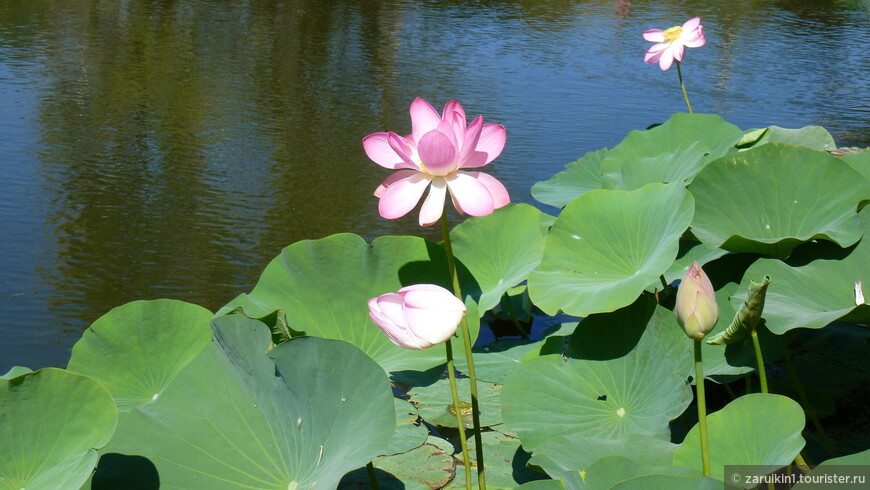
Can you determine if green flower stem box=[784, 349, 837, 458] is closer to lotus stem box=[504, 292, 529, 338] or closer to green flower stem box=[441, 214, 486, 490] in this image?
green flower stem box=[441, 214, 486, 490]

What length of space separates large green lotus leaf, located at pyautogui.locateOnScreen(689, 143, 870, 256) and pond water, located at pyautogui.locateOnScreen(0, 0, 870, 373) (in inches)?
52.6

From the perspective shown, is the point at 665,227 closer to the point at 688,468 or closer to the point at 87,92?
the point at 688,468

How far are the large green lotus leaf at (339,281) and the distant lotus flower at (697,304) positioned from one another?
0.51 meters

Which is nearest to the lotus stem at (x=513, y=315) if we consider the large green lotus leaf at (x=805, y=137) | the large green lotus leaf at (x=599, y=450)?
the large green lotus leaf at (x=805, y=137)

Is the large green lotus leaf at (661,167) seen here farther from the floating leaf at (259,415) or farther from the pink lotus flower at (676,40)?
the floating leaf at (259,415)

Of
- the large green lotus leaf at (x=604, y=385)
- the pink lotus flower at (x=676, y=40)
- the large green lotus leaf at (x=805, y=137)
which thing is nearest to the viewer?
the large green lotus leaf at (x=604, y=385)

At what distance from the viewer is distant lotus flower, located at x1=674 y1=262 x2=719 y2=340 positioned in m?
0.76

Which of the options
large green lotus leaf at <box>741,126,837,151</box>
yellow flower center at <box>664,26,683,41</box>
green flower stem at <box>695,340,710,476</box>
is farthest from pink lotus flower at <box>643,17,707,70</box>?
green flower stem at <box>695,340,710,476</box>

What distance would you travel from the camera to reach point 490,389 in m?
1.63

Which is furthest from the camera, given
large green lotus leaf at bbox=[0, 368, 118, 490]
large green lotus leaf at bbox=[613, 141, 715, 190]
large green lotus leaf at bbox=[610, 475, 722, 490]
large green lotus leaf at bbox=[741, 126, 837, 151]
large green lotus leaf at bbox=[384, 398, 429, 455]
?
large green lotus leaf at bbox=[741, 126, 837, 151]

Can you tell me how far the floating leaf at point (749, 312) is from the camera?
0.83 m

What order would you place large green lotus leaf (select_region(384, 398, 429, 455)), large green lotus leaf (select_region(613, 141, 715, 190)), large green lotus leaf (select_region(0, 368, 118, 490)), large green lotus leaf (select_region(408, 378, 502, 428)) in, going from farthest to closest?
1. large green lotus leaf (select_region(613, 141, 715, 190))
2. large green lotus leaf (select_region(408, 378, 502, 428))
3. large green lotus leaf (select_region(384, 398, 429, 455))
4. large green lotus leaf (select_region(0, 368, 118, 490))

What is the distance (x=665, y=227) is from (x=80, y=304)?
1.61 meters

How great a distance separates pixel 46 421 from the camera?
2.90 ft
